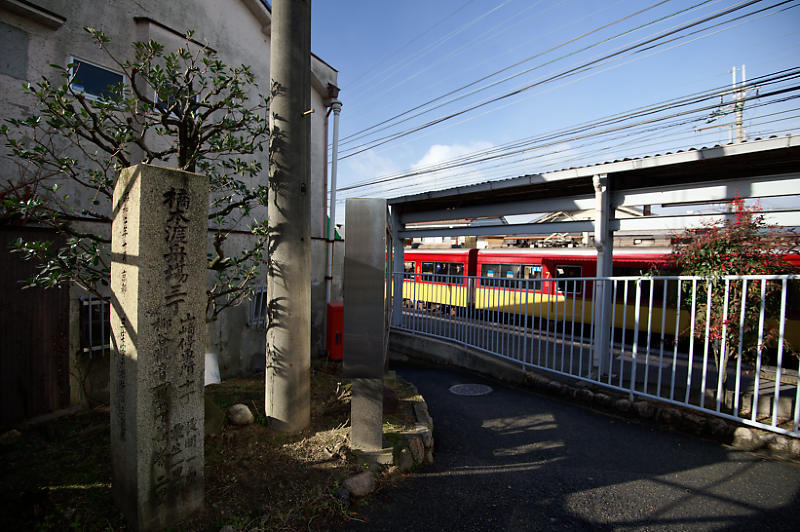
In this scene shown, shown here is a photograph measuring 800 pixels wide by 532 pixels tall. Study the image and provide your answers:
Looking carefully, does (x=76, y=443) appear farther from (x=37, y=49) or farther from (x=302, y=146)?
(x=37, y=49)

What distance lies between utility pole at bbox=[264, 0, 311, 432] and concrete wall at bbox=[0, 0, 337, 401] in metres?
2.45

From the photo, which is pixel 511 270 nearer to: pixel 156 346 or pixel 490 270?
pixel 490 270

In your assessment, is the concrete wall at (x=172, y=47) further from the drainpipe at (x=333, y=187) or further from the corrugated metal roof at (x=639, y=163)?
the corrugated metal roof at (x=639, y=163)

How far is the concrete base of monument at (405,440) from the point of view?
3.66 metres

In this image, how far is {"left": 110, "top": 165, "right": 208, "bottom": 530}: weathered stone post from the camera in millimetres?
2553

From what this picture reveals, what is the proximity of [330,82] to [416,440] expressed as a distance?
7.65 m

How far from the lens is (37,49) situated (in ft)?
14.2

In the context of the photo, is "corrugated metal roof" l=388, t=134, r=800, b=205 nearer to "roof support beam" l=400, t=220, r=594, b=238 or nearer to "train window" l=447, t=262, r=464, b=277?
"roof support beam" l=400, t=220, r=594, b=238

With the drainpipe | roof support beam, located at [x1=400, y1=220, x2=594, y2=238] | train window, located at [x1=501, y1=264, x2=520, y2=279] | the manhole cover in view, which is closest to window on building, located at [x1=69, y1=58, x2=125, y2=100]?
the drainpipe

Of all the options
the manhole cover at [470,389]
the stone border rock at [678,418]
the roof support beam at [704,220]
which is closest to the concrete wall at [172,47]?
the manhole cover at [470,389]

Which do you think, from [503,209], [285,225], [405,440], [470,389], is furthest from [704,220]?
[285,225]

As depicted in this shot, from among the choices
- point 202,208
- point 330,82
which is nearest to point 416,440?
point 202,208

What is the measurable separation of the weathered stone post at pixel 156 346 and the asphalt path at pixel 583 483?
1402 millimetres

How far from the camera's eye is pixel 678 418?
4.73 meters
